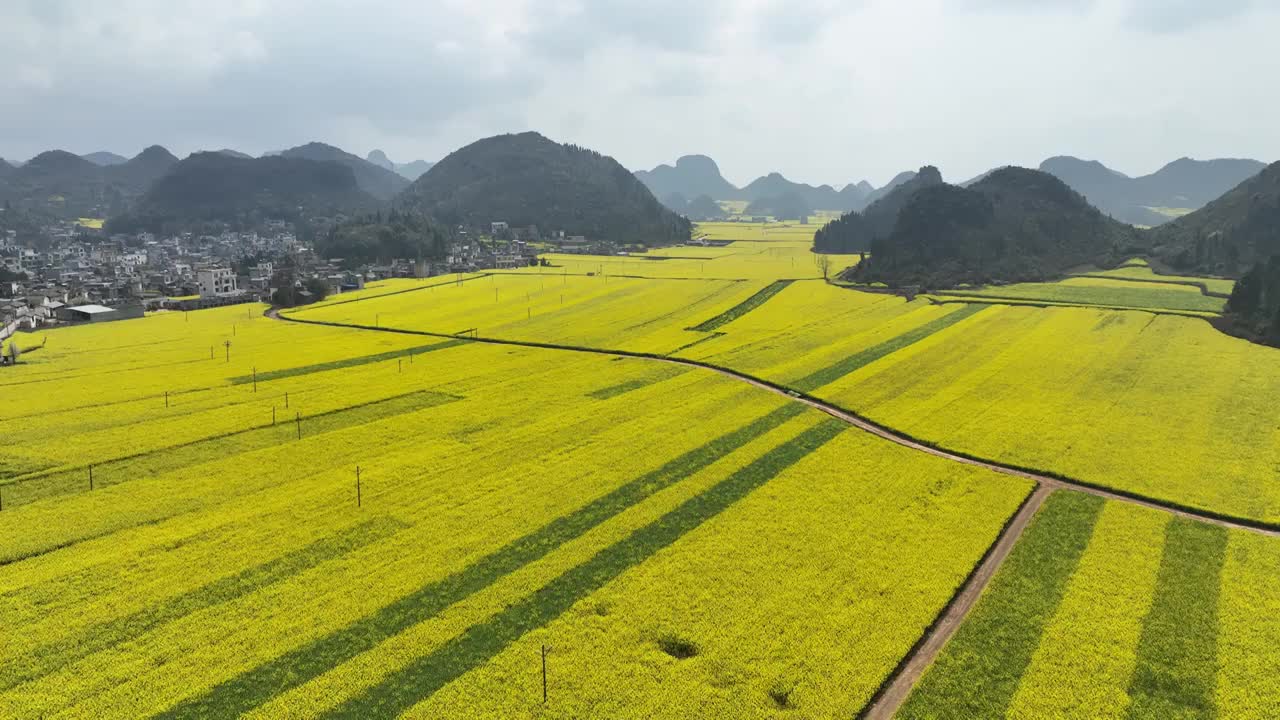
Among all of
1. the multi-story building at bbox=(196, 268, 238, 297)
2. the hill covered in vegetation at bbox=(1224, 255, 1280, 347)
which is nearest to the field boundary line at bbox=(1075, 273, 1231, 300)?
the hill covered in vegetation at bbox=(1224, 255, 1280, 347)

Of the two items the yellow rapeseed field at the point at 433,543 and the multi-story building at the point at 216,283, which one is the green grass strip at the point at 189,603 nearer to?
the yellow rapeseed field at the point at 433,543

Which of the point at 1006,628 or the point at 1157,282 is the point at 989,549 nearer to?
the point at 1006,628

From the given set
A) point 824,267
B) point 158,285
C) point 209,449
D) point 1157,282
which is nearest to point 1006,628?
point 209,449

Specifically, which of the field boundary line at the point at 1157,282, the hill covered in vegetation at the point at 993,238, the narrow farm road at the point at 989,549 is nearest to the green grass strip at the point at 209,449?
the narrow farm road at the point at 989,549

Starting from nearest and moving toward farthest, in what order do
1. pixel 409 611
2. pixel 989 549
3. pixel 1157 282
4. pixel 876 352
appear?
pixel 409 611
pixel 989 549
pixel 876 352
pixel 1157 282

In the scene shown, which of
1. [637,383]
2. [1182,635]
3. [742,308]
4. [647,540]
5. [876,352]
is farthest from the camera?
[742,308]
